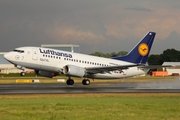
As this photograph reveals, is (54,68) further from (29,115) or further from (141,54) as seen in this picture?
(29,115)

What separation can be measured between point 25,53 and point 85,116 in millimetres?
28494

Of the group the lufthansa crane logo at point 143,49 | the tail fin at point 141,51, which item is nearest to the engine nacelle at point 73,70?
the tail fin at point 141,51

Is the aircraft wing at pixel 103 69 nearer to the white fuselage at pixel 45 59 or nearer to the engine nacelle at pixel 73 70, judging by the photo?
the white fuselage at pixel 45 59

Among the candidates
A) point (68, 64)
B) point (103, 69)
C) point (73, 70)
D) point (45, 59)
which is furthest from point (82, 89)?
point (103, 69)

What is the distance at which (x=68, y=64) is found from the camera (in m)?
48.8

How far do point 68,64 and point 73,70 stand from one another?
1.76 m

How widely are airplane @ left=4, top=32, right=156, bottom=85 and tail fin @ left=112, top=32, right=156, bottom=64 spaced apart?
69cm

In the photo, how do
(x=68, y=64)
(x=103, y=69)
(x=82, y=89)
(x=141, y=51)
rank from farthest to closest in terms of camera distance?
1. (x=141, y=51)
2. (x=103, y=69)
3. (x=68, y=64)
4. (x=82, y=89)

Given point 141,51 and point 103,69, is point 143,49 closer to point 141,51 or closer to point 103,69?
point 141,51

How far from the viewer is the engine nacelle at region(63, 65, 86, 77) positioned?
47.3 meters

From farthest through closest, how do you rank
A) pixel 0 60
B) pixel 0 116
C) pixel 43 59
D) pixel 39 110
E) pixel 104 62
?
pixel 0 60 < pixel 104 62 < pixel 43 59 < pixel 39 110 < pixel 0 116

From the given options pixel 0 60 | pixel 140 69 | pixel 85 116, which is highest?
pixel 0 60

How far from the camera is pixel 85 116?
20156mm

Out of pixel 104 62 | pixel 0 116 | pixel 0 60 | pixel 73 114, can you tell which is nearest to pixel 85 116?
Answer: pixel 73 114
